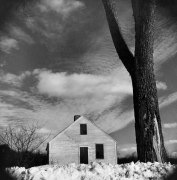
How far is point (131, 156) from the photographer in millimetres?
23297

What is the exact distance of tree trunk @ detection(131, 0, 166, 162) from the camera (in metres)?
4.63

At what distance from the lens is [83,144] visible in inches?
941

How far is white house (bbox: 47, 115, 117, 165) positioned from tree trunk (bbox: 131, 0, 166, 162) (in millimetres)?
18828

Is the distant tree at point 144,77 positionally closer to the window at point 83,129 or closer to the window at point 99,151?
the window at point 83,129

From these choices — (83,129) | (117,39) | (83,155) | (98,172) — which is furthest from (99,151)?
(98,172)

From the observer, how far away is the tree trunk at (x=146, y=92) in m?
4.63

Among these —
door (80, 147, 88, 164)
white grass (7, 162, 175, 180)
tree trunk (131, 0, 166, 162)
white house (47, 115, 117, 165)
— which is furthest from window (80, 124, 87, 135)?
white grass (7, 162, 175, 180)

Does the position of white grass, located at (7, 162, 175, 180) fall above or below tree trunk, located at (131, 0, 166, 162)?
below

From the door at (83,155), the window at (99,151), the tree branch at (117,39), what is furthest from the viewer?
the window at (99,151)

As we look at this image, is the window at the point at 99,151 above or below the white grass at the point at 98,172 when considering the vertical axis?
above

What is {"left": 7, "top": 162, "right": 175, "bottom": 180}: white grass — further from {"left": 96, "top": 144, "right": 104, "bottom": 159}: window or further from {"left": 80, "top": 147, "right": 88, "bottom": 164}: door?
{"left": 96, "top": 144, "right": 104, "bottom": 159}: window

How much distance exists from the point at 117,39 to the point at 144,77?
0.97m

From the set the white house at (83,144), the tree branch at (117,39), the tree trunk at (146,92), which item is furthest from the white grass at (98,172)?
the white house at (83,144)

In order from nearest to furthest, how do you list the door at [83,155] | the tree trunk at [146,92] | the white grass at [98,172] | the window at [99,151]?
1. the white grass at [98,172]
2. the tree trunk at [146,92]
3. the door at [83,155]
4. the window at [99,151]
